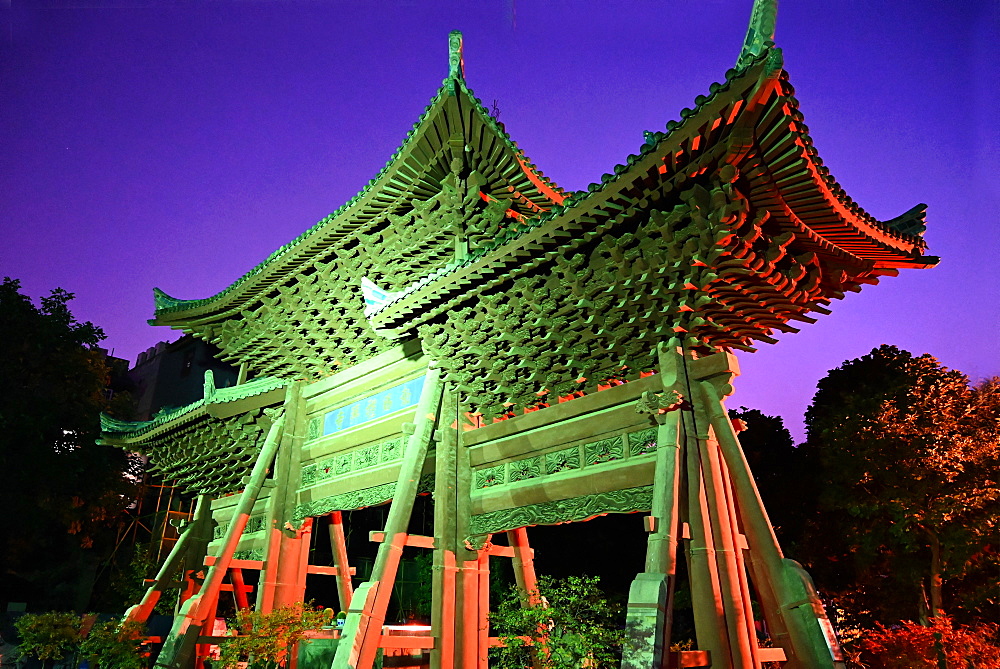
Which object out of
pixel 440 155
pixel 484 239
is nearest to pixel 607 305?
pixel 484 239

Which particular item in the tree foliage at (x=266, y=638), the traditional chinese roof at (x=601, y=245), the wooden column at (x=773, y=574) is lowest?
the tree foliage at (x=266, y=638)

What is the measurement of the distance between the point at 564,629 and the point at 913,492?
390 inches

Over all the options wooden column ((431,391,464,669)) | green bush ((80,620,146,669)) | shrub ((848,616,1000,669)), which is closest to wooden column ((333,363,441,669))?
wooden column ((431,391,464,669))

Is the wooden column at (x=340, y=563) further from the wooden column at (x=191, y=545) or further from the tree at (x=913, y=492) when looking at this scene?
the tree at (x=913, y=492)

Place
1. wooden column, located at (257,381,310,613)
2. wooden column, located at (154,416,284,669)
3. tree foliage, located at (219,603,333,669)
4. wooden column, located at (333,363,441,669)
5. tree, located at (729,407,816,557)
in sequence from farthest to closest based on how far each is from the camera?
tree, located at (729,407,816,557) < wooden column, located at (257,381,310,613) < wooden column, located at (154,416,284,669) < tree foliage, located at (219,603,333,669) < wooden column, located at (333,363,441,669)

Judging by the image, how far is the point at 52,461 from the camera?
16.8 metres

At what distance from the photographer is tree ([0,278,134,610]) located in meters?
16.4

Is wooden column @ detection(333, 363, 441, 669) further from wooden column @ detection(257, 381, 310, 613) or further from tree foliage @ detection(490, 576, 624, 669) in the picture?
wooden column @ detection(257, 381, 310, 613)

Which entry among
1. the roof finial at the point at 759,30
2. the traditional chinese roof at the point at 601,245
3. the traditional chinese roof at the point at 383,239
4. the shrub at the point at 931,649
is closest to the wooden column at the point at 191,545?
the traditional chinese roof at the point at 383,239

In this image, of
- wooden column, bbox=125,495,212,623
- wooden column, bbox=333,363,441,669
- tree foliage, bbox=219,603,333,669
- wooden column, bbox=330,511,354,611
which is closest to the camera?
wooden column, bbox=333,363,441,669

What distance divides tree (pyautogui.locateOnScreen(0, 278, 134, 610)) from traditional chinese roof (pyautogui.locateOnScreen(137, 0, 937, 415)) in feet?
38.4

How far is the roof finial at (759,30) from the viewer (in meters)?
4.86

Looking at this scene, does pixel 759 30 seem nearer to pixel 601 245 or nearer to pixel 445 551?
pixel 601 245

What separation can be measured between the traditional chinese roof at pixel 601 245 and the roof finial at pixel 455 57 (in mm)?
26
